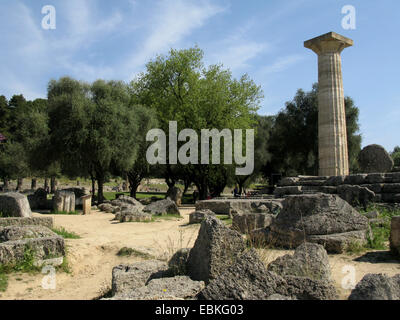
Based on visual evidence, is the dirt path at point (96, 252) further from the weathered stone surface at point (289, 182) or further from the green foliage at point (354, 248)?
the weathered stone surface at point (289, 182)

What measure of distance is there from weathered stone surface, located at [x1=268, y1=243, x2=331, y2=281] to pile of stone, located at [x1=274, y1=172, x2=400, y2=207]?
348 inches

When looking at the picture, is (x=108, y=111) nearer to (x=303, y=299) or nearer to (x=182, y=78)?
(x=182, y=78)

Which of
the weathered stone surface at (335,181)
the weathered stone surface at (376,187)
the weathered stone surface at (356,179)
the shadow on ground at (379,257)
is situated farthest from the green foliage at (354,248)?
the weathered stone surface at (335,181)

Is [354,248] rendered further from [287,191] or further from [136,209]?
[287,191]

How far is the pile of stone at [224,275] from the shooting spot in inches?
158

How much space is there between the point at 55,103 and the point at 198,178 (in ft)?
39.6

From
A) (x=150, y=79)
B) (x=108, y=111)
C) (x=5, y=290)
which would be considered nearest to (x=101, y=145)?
(x=108, y=111)

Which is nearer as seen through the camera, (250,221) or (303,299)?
(303,299)

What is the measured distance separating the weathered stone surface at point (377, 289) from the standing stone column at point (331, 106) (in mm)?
17417

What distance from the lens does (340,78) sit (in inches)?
814

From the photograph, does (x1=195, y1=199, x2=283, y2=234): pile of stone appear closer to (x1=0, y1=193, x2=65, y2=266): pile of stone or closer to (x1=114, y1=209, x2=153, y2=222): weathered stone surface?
(x1=114, y1=209, x2=153, y2=222): weathered stone surface

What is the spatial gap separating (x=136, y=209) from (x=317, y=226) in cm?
935

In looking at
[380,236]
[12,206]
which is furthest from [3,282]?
[380,236]

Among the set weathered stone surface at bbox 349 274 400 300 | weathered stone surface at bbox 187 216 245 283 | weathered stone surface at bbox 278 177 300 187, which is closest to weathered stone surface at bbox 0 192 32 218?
weathered stone surface at bbox 187 216 245 283
